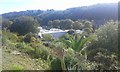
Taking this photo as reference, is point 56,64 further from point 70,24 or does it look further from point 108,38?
point 70,24

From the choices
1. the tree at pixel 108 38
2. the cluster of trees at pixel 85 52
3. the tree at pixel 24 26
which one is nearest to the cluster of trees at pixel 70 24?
the tree at pixel 24 26

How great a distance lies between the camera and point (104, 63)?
9.39 meters

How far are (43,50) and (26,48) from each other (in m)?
1.10

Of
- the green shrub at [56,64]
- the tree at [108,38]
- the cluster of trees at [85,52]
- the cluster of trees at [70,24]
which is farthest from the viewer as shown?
the cluster of trees at [70,24]

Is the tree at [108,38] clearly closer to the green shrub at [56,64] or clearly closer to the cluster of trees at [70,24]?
the green shrub at [56,64]

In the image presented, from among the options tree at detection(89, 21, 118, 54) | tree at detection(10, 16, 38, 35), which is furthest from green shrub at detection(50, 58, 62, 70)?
tree at detection(10, 16, 38, 35)

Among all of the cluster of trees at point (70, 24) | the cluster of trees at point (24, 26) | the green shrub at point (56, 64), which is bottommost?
the cluster of trees at point (70, 24)

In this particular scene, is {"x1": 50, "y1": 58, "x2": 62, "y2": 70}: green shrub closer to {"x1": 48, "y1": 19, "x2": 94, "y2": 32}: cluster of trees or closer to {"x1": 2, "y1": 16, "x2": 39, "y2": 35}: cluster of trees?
{"x1": 2, "y1": 16, "x2": 39, "y2": 35}: cluster of trees

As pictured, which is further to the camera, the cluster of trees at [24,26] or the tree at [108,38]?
the cluster of trees at [24,26]

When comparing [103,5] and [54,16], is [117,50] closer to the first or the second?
[103,5]

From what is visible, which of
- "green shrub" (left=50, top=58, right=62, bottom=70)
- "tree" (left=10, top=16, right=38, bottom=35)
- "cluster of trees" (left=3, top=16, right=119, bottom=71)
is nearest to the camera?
"cluster of trees" (left=3, top=16, right=119, bottom=71)

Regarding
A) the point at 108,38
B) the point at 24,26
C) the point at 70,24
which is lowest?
the point at 70,24

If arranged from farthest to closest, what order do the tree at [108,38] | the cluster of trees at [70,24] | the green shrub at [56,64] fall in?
the cluster of trees at [70,24], the tree at [108,38], the green shrub at [56,64]

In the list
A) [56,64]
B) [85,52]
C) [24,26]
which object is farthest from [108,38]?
[24,26]
